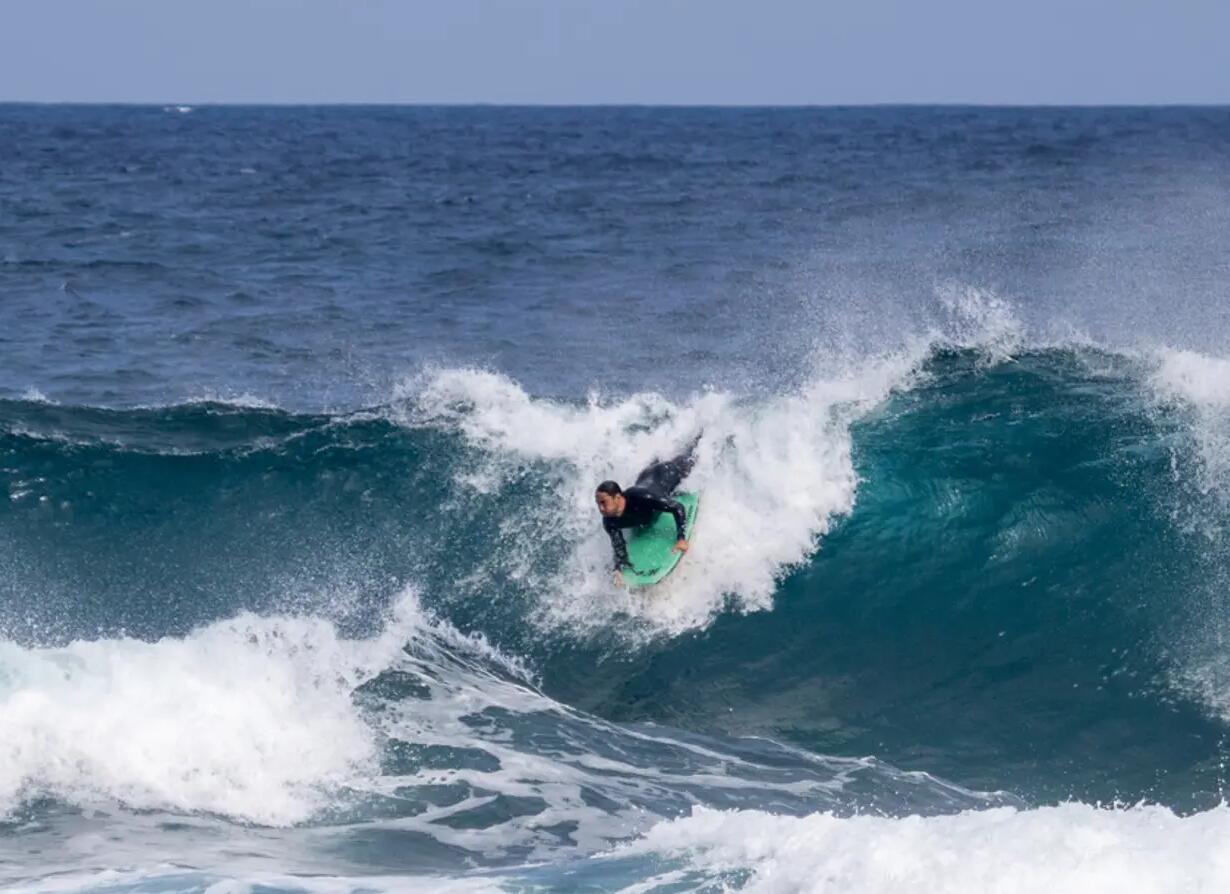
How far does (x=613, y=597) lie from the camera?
1137 cm

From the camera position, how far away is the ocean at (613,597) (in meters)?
7.84

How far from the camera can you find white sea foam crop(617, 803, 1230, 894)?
250 inches

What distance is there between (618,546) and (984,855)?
15.8ft

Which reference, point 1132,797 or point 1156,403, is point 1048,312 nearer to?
point 1156,403

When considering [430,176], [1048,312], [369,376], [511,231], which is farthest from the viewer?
[430,176]

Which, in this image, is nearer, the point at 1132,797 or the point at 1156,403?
the point at 1132,797

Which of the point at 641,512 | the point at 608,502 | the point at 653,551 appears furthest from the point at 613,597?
the point at 608,502

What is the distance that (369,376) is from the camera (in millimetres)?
18188

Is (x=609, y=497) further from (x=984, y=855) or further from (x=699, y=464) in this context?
(x=984, y=855)

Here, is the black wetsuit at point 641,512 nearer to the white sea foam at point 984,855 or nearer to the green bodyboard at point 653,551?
the green bodyboard at point 653,551

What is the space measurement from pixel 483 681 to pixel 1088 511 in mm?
5233

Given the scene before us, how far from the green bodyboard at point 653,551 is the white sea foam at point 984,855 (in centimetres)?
392

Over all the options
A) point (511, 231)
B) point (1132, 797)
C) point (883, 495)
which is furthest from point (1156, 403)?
point (511, 231)

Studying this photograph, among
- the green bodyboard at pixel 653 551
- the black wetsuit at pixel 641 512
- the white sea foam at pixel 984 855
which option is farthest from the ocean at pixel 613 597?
the black wetsuit at pixel 641 512
